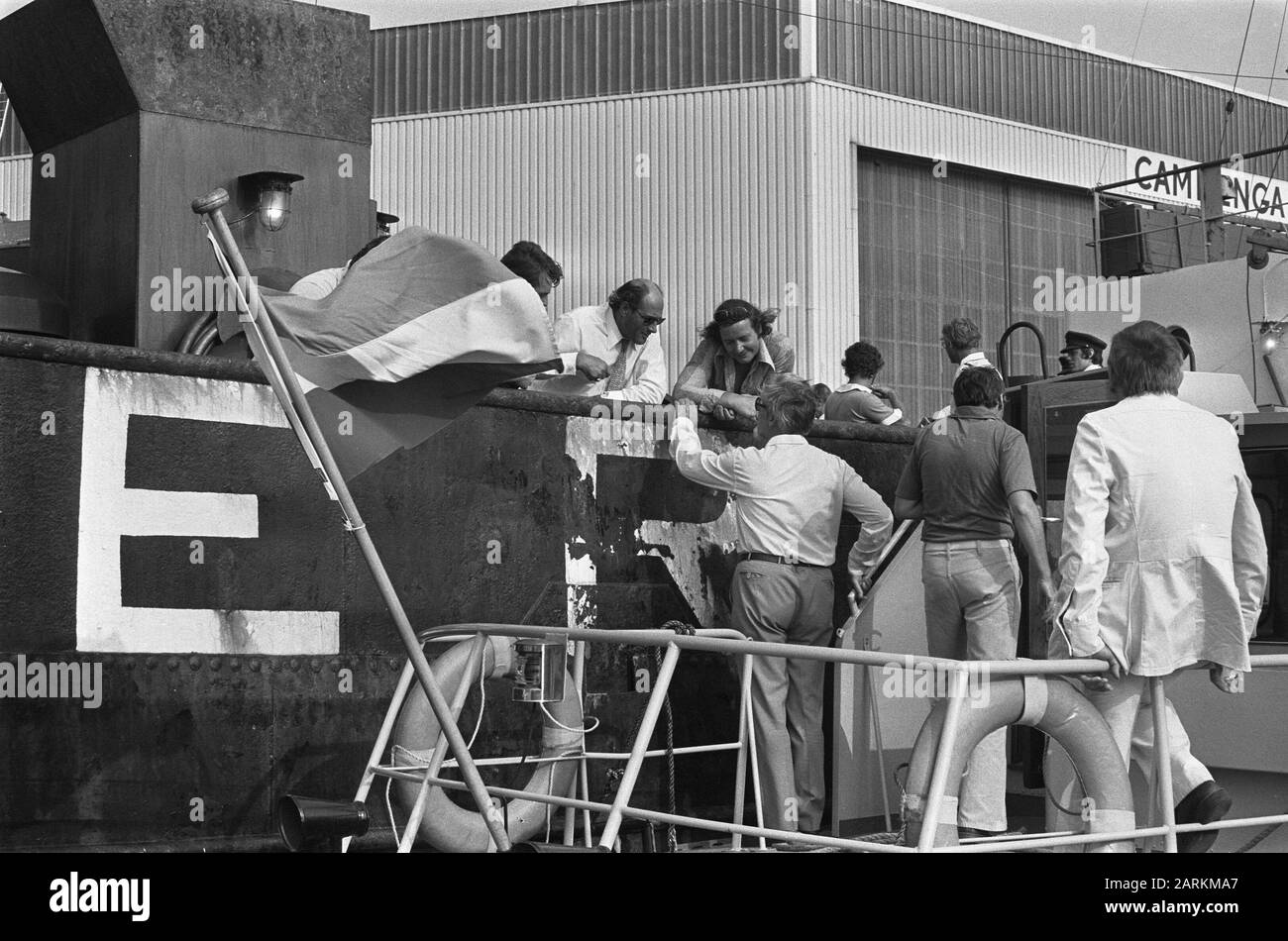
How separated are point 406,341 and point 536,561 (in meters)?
1.80

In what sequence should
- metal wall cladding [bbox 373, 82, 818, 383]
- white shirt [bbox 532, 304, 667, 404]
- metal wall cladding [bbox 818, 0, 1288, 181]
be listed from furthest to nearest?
1. metal wall cladding [bbox 818, 0, 1288, 181]
2. metal wall cladding [bbox 373, 82, 818, 383]
3. white shirt [bbox 532, 304, 667, 404]

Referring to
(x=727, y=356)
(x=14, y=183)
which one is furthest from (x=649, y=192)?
(x=727, y=356)

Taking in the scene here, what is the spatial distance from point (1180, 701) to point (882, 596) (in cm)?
159

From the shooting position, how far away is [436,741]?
6250 millimetres

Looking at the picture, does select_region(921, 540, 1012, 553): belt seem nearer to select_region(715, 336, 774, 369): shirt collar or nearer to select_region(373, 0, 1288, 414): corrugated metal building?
select_region(715, 336, 774, 369): shirt collar

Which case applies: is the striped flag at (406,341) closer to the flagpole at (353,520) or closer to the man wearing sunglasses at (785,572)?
the flagpole at (353,520)

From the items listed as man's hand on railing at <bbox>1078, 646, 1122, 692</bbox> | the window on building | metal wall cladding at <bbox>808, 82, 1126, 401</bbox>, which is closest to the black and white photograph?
man's hand on railing at <bbox>1078, 646, 1122, 692</bbox>

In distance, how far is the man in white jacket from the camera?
554 centimetres

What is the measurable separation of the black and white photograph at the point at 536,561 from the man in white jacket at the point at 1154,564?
0.05 ft

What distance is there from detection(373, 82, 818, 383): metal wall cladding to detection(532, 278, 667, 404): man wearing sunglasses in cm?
1388

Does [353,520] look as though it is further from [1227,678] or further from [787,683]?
[1227,678]

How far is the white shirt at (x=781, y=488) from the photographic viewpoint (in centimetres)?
738

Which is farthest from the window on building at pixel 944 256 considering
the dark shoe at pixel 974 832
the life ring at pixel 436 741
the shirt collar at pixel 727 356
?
the life ring at pixel 436 741

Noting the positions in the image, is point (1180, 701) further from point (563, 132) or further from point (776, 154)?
point (563, 132)
